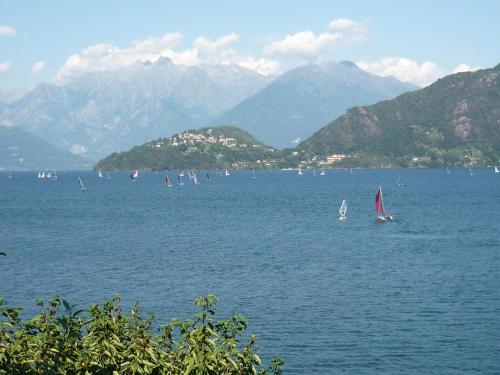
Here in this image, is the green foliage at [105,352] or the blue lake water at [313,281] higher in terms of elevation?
the green foliage at [105,352]

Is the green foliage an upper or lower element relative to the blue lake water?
upper

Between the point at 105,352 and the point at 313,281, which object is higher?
the point at 105,352

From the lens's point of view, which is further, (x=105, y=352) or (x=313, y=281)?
(x=313, y=281)

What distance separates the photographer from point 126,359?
24.2 metres

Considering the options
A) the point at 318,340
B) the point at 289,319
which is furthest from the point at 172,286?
the point at 318,340

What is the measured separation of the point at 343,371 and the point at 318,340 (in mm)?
→ 7496

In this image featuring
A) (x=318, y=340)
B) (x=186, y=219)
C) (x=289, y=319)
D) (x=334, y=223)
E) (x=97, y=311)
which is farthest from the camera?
(x=186, y=219)

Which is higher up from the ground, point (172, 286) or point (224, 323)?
point (224, 323)

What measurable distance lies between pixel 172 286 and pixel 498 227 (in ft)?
321

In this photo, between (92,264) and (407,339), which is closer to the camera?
(407,339)

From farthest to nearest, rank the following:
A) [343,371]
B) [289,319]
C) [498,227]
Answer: [498,227]
[289,319]
[343,371]

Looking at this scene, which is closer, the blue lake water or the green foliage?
the green foliage

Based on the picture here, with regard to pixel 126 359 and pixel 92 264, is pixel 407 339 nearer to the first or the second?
pixel 126 359

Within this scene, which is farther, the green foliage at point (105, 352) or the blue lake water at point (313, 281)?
the blue lake water at point (313, 281)
